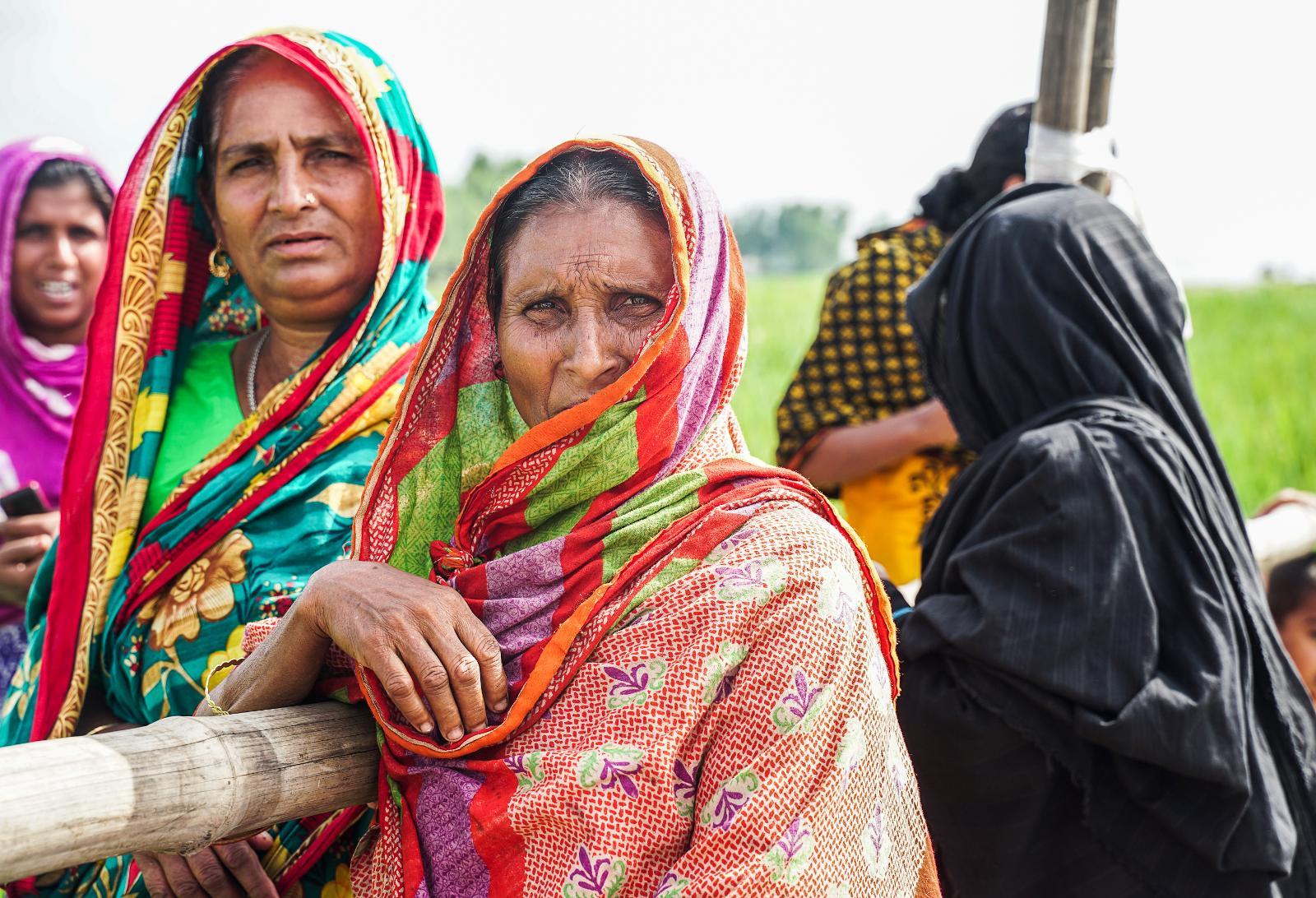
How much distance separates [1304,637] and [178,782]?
3677 millimetres

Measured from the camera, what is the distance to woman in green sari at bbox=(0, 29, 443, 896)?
7.19 feet

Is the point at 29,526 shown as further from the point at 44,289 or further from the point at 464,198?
the point at 464,198

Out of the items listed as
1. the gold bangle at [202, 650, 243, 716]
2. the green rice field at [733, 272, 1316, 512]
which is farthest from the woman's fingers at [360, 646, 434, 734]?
the green rice field at [733, 272, 1316, 512]

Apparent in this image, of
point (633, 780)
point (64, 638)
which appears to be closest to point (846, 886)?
point (633, 780)

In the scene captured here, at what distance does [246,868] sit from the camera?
1919 mm

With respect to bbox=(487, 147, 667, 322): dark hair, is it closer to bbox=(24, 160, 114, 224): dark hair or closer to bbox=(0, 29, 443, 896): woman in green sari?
bbox=(0, 29, 443, 896): woman in green sari

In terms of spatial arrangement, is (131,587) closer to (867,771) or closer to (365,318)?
(365,318)

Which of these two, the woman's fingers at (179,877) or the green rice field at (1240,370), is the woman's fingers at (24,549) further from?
the green rice field at (1240,370)

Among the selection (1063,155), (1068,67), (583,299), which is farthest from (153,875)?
(1068,67)

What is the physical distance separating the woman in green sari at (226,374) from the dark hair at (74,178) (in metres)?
1.32

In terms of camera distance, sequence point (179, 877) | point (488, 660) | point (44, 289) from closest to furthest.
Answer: point (488, 660) → point (179, 877) → point (44, 289)

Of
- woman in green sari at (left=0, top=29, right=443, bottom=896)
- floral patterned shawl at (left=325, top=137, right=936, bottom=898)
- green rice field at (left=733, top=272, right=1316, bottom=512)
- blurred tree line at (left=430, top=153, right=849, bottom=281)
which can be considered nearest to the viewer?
floral patterned shawl at (left=325, top=137, right=936, bottom=898)

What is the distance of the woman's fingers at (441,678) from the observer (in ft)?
5.28

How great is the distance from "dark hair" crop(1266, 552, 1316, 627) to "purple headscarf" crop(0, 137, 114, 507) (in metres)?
3.77
